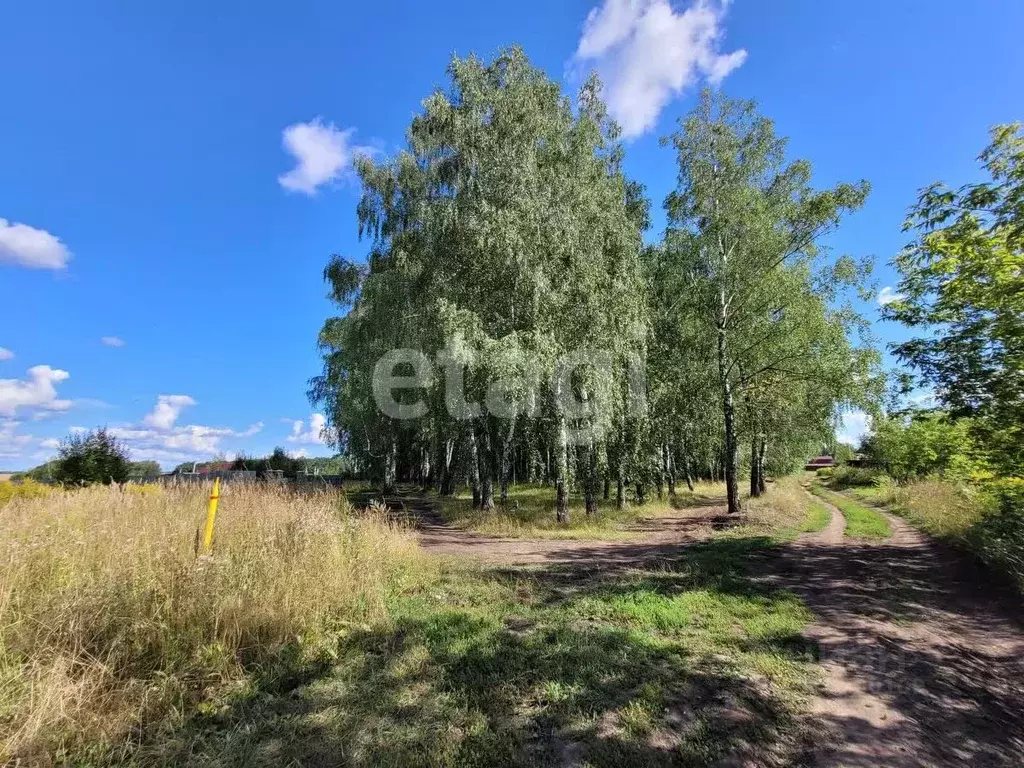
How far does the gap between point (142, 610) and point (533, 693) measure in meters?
3.01

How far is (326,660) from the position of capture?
412 cm

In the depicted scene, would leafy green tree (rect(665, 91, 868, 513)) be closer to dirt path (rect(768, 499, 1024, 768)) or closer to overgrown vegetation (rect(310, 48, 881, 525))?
overgrown vegetation (rect(310, 48, 881, 525))

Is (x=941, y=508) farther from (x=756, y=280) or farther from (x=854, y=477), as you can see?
(x=854, y=477)

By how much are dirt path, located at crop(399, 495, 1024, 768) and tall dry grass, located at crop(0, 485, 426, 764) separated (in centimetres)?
403

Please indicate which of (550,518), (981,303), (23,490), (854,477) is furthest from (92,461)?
(854,477)

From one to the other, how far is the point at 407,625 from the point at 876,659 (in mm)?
4446

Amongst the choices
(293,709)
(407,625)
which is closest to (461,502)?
(407,625)

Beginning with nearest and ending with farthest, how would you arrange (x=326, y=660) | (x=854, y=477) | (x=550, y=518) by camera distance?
(x=326, y=660), (x=550, y=518), (x=854, y=477)

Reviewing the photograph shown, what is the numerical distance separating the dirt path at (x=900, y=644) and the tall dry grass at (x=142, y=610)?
4.03 m

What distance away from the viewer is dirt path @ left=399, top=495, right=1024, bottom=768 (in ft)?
11.0

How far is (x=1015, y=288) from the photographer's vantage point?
244 inches

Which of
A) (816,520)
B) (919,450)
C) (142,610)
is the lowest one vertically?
(816,520)

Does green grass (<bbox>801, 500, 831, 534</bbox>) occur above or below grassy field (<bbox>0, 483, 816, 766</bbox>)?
below

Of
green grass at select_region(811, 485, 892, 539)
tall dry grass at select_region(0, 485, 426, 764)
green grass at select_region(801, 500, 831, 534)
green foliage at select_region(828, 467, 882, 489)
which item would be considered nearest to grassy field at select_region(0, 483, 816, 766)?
tall dry grass at select_region(0, 485, 426, 764)
